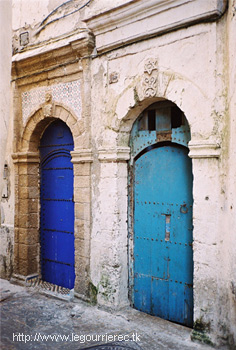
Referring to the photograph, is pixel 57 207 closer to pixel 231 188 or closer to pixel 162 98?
pixel 162 98

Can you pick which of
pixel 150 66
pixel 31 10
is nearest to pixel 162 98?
pixel 150 66

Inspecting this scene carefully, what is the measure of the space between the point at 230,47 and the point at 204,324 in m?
2.72

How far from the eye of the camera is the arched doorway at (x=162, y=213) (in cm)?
398

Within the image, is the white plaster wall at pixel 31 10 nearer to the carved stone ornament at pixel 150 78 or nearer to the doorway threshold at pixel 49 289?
the carved stone ornament at pixel 150 78

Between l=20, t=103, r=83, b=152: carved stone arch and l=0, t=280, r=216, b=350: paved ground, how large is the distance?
2213 mm

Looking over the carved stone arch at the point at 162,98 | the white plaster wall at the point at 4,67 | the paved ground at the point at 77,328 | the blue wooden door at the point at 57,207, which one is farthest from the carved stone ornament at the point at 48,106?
the paved ground at the point at 77,328

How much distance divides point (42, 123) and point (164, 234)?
2.68 metres

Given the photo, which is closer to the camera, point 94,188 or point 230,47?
point 230,47

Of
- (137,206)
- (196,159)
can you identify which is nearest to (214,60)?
(196,159)

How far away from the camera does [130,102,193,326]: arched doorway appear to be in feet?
13.1

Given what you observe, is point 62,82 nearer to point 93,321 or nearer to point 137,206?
point 137,206

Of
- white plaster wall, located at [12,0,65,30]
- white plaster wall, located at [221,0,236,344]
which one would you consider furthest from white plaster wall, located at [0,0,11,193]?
white plaster wall, located at [12,0,65,30]

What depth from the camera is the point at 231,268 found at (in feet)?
10.9

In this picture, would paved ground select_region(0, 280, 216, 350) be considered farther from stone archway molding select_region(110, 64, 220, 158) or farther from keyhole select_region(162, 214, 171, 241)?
stone archway molding select_region(110, 64, 220, 158)
